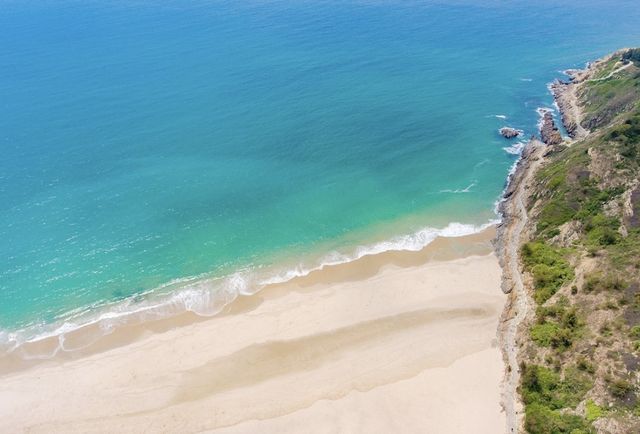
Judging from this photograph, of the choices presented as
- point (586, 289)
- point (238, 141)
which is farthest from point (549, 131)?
point (238, 141)

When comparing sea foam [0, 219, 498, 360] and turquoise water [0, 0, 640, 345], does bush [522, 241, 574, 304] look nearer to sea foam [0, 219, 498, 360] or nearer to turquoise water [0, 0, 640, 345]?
sea foam [0, 219, 498, 360]

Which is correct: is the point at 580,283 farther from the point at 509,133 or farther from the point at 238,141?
the point at 238,141

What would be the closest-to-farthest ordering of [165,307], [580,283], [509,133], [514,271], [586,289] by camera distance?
[586,289], [580,283], [165,307], [514,271], [509,133]

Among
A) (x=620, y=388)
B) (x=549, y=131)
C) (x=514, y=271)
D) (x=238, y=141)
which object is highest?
(x=238, y=141)

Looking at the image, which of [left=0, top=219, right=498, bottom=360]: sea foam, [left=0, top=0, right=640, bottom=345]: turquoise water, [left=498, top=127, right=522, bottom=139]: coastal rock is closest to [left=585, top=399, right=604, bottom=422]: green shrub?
[left=0, top=219, right=498, bottom=360]: sea foam

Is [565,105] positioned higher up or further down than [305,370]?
higher up

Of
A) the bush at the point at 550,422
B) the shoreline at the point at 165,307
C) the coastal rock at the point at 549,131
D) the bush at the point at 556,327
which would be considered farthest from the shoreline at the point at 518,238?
the shoreline at the point at 165,307

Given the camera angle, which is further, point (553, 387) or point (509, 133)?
point (509, 133)
